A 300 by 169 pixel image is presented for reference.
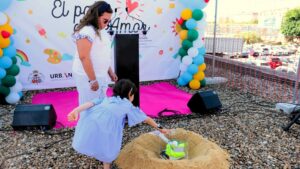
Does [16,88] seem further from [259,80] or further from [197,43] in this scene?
[259,80]

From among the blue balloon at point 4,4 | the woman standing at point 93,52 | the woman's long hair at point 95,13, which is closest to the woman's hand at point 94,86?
the woman standing at point 93,52

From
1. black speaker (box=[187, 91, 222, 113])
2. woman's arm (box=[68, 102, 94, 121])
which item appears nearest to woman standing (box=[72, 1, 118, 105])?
woman's arm (box=[68, 102, 94, 121])

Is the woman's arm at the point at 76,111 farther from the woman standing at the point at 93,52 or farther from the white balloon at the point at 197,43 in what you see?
the white balloon at the point at 197,43

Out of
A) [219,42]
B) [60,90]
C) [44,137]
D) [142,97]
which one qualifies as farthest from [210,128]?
[219,42]

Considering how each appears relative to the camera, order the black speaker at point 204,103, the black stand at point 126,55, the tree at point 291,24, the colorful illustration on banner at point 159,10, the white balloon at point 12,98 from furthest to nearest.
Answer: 1. the tree at point 291,24
2. the colorful illustration on banner at point 159,10
3. the white balloon at point 12,98
4. the black speaker at point 204,103
5. the black stand at point 126,55

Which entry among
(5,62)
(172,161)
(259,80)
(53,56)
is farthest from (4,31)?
(259,80)

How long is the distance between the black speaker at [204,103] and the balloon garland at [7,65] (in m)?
2.98

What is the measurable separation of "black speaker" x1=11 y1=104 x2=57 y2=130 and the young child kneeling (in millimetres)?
1325

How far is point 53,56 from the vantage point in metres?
5.46

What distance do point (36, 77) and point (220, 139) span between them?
12.8 feet

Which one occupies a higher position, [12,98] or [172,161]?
[12,98]

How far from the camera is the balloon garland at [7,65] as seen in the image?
168 inches

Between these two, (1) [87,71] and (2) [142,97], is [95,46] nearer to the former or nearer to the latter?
(1) [87,71]

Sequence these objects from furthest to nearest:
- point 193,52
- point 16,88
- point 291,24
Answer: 1. point 291,24
2. point 193,52
3. point 16,88
